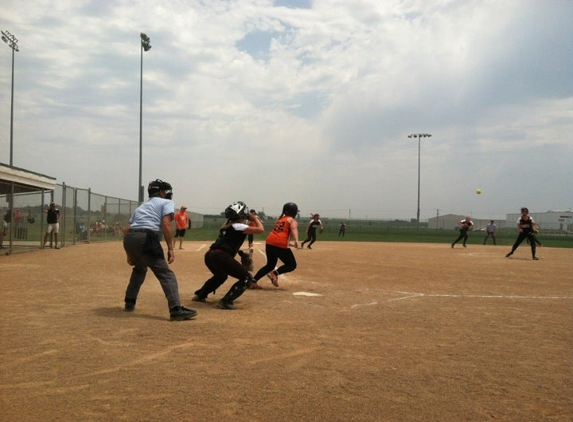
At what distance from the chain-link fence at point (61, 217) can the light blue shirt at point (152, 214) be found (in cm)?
→ 1200

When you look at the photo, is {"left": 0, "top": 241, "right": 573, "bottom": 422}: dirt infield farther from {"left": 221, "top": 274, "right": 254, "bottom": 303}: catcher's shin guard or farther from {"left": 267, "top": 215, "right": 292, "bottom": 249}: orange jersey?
{"left": 267, "top": 215, "right": 292, "bottom": 249}: orange jersey

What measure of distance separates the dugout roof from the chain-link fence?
0.54ft

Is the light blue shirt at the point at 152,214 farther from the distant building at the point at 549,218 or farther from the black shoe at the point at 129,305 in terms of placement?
the distant building at the point at 549,218

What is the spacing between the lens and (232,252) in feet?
26.6

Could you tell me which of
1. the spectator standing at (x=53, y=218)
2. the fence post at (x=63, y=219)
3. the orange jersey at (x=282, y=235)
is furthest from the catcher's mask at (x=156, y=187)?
the fence post at (x=63, y=219)

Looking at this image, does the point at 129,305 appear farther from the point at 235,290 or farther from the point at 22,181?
the point at 22,181

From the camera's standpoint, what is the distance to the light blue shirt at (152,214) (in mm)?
7152

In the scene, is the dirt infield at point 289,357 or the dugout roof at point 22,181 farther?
the dugout roof at point 22,181

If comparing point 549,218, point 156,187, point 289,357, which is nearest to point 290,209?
point 156,187

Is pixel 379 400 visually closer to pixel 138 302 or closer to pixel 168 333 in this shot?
pixel 168 333

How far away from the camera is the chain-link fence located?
1835cm

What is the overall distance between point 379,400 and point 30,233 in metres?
20.4

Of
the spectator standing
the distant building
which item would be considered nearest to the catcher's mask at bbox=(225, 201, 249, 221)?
the spectator standing

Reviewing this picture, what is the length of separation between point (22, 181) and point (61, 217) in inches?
181
